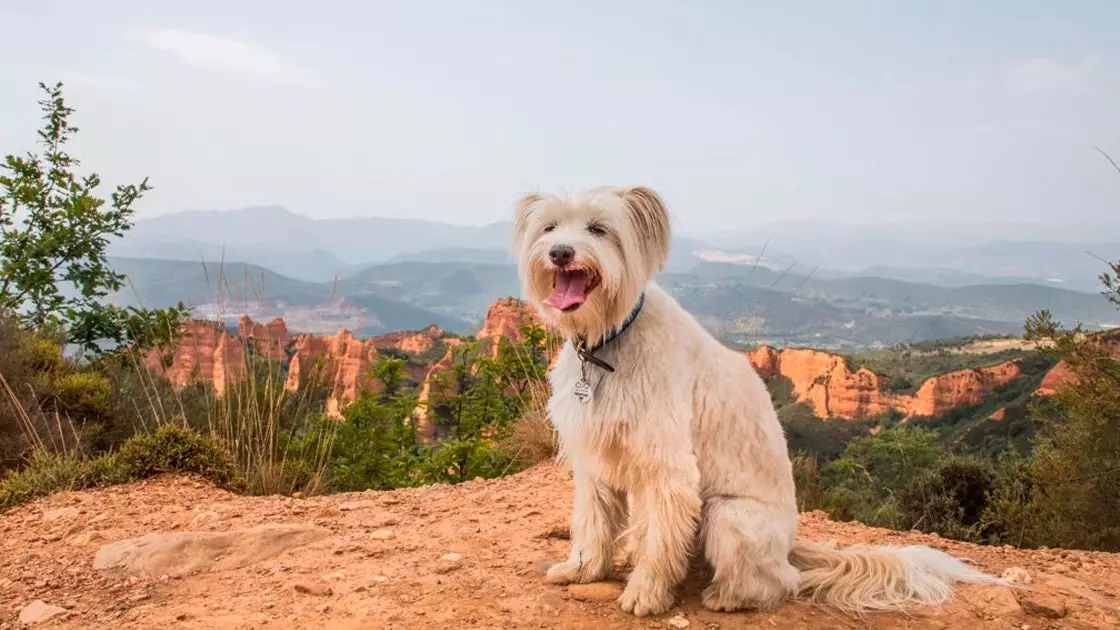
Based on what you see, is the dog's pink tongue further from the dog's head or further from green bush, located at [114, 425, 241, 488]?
green bush, located at [114, 425, 241, 488]

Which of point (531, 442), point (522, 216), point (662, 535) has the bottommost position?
point (531, 442)

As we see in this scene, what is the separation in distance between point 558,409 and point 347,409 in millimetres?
5412

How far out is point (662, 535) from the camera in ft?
12.1

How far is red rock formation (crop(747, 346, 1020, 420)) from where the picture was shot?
116ft

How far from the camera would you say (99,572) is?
484cm

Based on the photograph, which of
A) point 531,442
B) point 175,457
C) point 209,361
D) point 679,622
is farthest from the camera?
point 209,361

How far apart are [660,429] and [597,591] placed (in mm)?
1130

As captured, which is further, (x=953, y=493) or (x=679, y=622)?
(x=953, y=493)

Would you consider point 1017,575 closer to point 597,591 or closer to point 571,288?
point 597,591

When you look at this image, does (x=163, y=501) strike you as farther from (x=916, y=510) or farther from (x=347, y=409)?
(x=916, y=510)

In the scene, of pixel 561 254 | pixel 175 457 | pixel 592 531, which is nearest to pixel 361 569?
pixel 592 531

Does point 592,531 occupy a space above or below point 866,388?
above

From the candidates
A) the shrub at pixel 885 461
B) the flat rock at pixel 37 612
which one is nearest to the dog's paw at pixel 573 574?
the flat rock at pixel 37 612

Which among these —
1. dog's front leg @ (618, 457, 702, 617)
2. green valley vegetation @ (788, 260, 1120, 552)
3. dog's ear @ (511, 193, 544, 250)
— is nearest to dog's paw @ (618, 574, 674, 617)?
dog's front leg @ (618, 457, 702, 617)
